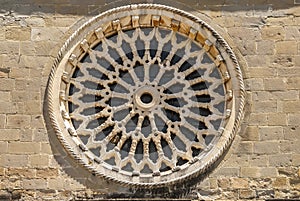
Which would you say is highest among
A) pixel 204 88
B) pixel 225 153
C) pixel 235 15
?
pixel 235 15

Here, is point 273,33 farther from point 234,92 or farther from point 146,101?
point 146,101

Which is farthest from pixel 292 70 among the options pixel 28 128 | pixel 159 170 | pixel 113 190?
pixel 28 128

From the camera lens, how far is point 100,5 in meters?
10.3

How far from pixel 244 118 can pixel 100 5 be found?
2.48 m

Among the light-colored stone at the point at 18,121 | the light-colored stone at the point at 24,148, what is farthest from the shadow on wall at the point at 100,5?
the light-colored stone at the point at 24,148

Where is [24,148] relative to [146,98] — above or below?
below

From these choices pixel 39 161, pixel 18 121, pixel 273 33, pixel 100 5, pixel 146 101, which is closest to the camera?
pixel 39 161

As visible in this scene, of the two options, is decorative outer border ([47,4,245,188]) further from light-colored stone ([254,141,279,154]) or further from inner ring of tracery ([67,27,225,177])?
light-colored stone ([254,141,279,154])

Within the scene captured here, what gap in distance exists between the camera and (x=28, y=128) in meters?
9.66

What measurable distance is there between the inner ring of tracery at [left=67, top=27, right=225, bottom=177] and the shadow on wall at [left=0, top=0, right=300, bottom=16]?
0.42 meters

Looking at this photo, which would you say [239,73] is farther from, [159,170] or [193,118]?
[159,170]

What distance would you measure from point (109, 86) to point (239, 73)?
1726 millimetres

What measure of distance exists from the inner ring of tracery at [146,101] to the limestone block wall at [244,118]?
0.37 meters

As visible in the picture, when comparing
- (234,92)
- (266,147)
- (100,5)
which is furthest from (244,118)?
(100,5)
